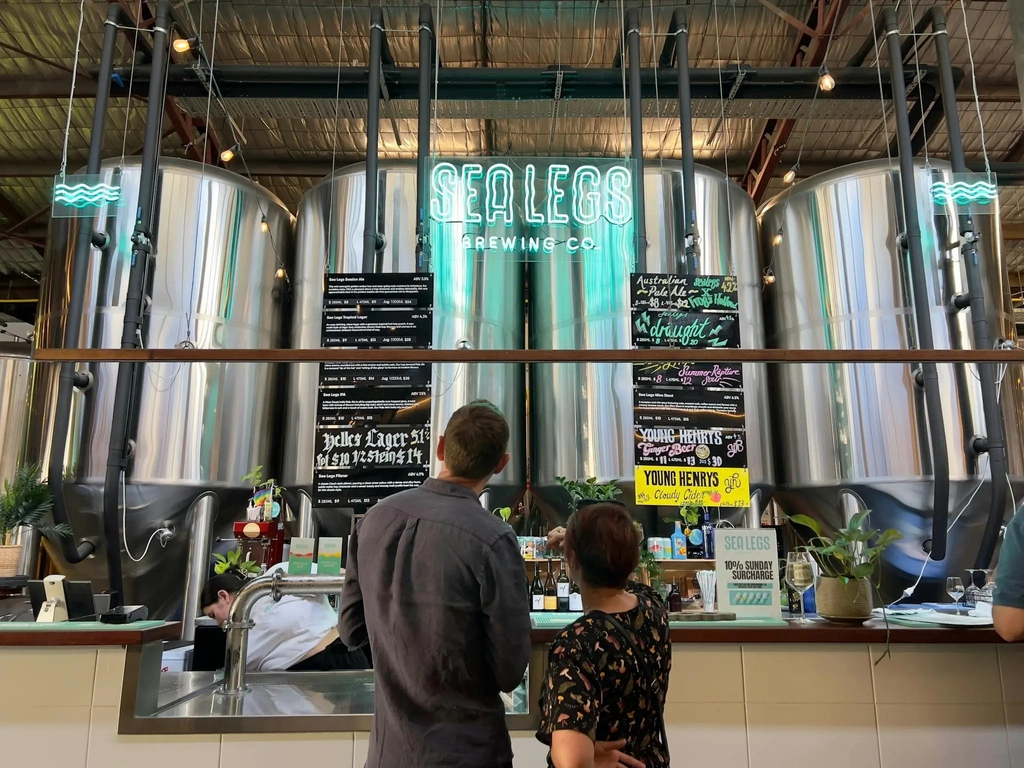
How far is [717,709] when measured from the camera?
2053 millimetres

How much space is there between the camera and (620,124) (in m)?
7.44

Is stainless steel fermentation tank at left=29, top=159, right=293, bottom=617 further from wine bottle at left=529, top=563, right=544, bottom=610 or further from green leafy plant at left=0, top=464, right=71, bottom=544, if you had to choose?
wine bottle at left=529, top=563, right=544, bottom=610

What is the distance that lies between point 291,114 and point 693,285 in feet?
13.2

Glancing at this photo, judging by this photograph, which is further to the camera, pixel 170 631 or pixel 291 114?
pixel 291 114

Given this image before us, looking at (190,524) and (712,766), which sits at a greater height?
(190,524)

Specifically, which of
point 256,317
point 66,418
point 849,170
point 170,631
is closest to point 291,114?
point 256,317

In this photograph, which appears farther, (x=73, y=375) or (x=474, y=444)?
(x=73, y=375)

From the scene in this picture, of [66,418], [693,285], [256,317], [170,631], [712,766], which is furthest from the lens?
[256,317]

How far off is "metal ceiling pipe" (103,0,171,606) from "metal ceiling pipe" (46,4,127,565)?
251 millimetres

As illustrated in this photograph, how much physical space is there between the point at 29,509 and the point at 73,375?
94cm

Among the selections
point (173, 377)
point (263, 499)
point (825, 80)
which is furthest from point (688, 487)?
point (173, 377)

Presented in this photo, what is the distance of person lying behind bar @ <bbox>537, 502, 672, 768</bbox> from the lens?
134cm

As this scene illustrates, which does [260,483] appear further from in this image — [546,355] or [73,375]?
[546,355]

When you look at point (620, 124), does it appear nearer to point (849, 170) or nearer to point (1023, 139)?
point (849, 170)
